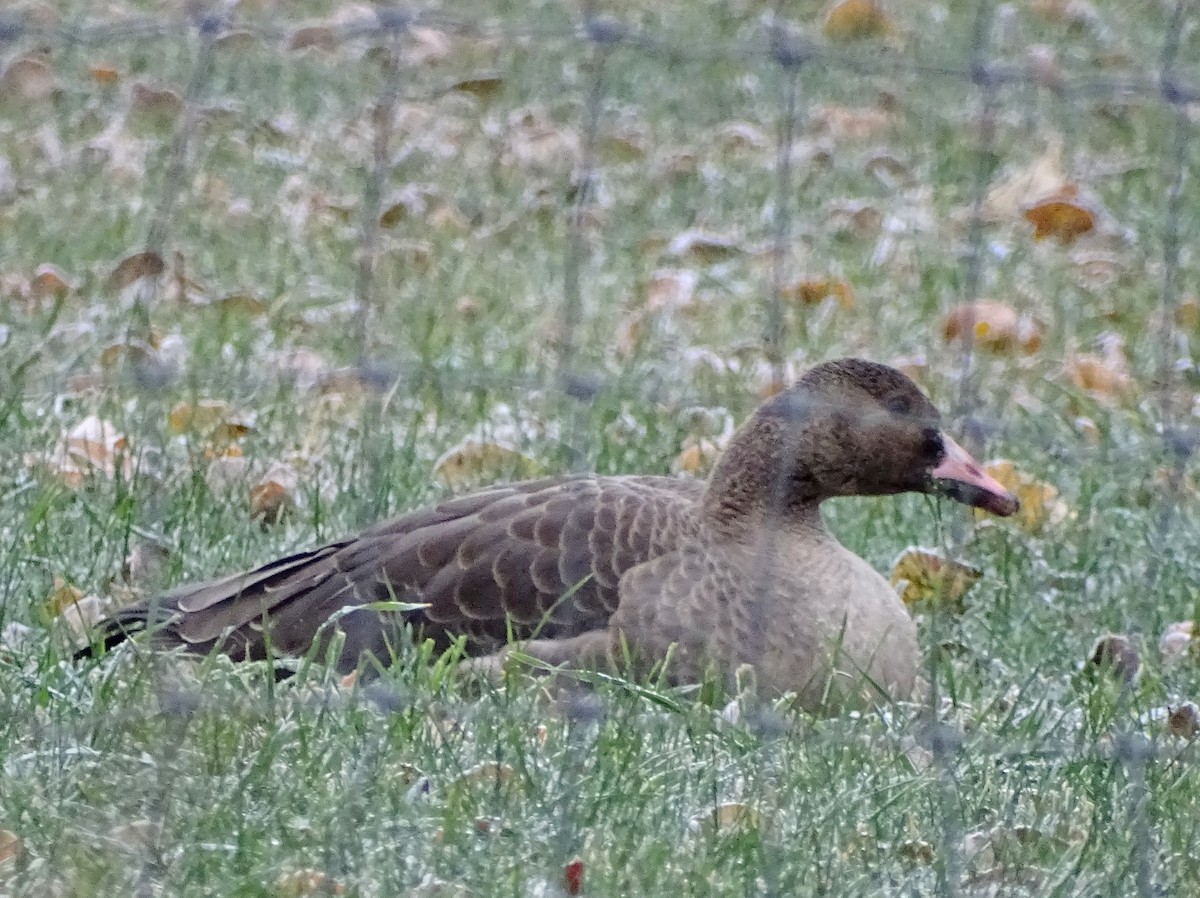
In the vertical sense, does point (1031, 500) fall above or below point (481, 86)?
below

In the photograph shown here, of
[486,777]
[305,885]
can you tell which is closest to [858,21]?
[486,777]

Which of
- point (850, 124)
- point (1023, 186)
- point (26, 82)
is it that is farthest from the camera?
point (850, 124)

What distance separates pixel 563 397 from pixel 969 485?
1.68m

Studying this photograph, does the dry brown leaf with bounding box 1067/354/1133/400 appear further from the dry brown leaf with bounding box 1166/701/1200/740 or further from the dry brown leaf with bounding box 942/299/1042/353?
the dry brown leaf with bounding box 1166/701/1200/740

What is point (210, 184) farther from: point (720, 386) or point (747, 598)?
point (747, 598)

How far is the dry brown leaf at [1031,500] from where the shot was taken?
17.7ft

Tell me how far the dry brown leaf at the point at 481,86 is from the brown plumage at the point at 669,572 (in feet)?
16.5

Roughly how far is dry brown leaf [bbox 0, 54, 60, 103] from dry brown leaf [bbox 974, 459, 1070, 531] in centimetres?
482

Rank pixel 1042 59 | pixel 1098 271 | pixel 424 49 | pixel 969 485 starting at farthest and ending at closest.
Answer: pixel 424 49
pixel 1042 59
pixel 1098 271
pixel 969 485

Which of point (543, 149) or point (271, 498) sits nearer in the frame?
point (271, 498)

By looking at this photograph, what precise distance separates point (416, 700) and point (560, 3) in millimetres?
7232

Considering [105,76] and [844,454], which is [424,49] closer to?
[105,76]

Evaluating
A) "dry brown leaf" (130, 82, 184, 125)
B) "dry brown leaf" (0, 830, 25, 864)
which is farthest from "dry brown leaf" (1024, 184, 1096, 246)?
"dry brown leaf" (0, 830, 25, 864)

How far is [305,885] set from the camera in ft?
10.1
